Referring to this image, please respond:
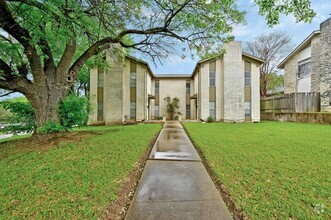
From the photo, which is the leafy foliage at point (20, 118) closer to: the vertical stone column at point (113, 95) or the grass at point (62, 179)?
the grass at point (62, 179)

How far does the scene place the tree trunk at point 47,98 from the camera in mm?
6914

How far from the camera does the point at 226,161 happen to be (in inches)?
183

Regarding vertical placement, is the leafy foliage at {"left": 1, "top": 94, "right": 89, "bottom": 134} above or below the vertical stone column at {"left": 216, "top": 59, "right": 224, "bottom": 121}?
below

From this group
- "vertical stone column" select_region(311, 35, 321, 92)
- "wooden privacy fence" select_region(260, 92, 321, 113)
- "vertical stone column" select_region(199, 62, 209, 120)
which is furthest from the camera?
"vertical stone column" select_region(199, 62, 209, 120)

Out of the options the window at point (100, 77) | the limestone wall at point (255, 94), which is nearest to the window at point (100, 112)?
the window at point (100, 77)

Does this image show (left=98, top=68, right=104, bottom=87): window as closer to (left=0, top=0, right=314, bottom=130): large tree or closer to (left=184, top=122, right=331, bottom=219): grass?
(left=0, top=0, right=314, bottom=130): large tree

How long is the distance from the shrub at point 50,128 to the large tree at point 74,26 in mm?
342

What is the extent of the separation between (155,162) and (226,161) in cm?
196

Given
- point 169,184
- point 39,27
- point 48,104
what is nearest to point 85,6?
point 39,27

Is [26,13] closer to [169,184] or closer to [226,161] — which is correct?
[169,184]

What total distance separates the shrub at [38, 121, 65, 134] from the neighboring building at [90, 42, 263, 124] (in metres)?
9.65

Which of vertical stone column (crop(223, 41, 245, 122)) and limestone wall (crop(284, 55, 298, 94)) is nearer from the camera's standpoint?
vertical stone column (crop(223, 41, 245, 122))

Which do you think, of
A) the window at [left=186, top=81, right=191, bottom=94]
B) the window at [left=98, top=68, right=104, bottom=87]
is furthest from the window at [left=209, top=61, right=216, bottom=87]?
the window at [left=98, top=68, right=104, bottom=87]

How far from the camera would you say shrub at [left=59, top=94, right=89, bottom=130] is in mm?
7375
